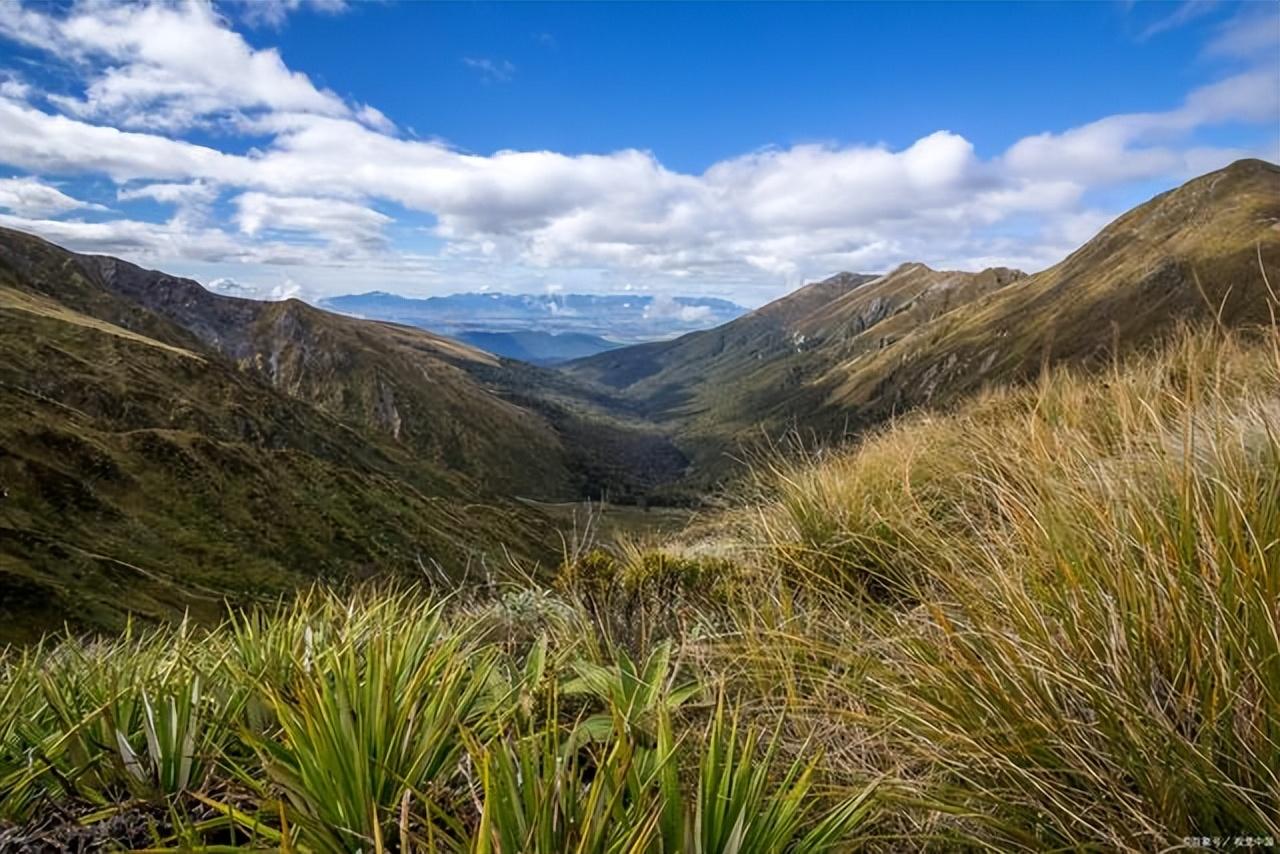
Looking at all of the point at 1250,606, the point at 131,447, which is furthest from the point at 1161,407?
the point at 131,447

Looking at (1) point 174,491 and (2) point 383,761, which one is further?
(1) point 174,491

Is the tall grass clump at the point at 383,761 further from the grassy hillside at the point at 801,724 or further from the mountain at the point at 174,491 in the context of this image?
the mountain at the point at 174,491

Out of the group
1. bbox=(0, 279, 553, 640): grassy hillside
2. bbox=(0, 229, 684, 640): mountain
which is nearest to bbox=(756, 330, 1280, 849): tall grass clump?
bbox=(0, 229, 684, 640): mountain

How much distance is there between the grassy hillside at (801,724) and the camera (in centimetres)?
185

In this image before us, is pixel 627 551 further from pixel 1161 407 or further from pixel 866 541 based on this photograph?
pixel 1161 407

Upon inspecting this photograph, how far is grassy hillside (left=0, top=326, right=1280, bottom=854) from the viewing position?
72.8 inches

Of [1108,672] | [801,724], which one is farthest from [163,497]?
[1108,672]

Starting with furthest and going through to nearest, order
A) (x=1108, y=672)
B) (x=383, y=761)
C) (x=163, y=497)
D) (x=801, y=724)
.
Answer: (x=163, y=497)
(x=801, y=724)
(x=383, y=761)
(x=1108, y=672)

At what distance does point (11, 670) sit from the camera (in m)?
3.20

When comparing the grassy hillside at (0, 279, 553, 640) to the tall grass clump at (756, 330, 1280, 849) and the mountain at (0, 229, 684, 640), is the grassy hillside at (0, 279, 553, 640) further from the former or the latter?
the tall grass clump at (756, 330, 1280, 849)

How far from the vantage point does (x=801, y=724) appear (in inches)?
107

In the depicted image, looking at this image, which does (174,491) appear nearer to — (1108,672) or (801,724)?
(801,724)

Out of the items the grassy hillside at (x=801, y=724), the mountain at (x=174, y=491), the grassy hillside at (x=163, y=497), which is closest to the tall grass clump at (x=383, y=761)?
the grassy hillside at (x=801, y=724)

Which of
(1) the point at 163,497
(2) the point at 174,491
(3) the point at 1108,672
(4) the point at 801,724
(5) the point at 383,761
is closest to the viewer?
(3) the point at 1108,672
